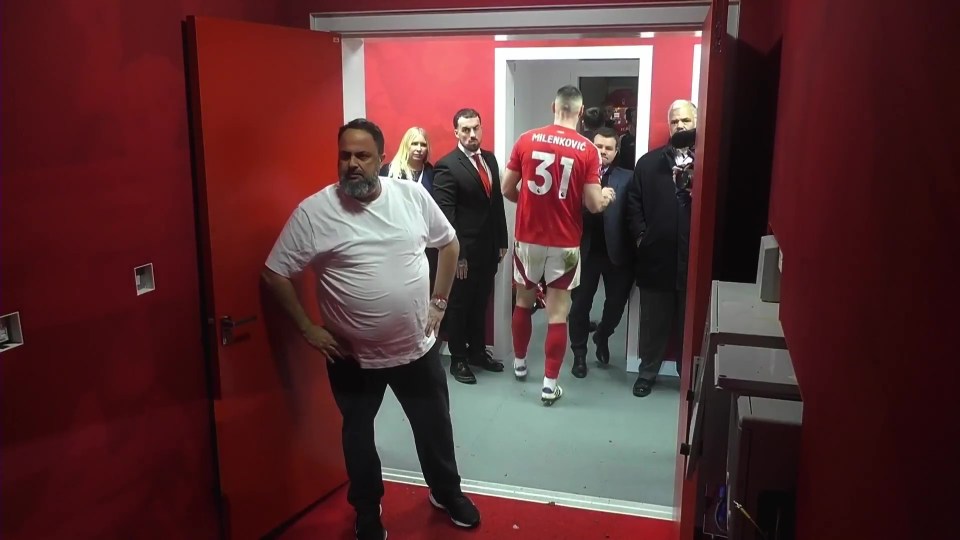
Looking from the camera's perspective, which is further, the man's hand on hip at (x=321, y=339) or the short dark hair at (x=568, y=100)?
the short dark hair at (x=568, y=100)

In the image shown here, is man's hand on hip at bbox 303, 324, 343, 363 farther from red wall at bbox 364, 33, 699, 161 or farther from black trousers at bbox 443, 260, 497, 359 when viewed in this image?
red wall at bbox 364, 33, 699, 161

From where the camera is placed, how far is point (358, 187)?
2.43 m

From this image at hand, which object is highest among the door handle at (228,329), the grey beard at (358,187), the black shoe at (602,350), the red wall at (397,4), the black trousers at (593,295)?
the red wall at (397,4)

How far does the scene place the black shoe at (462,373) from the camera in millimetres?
4297

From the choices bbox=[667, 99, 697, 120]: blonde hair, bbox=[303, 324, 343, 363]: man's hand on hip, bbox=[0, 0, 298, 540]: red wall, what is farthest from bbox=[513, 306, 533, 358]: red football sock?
bbox=[0, 0, 298, 540]: red wall

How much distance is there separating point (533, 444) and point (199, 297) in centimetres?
175

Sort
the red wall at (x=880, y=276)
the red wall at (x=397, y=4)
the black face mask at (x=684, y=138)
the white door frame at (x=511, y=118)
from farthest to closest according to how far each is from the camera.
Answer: the white door frame at (x=511, y=118) < the black face mask at (x=684, y=138) < the red wall at (x=397, y=4) < the red wall at (x=880, y=276)

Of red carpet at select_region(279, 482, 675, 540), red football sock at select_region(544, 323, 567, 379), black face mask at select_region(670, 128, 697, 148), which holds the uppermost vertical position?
black face mask at select_region(670, 128, 697, 148)

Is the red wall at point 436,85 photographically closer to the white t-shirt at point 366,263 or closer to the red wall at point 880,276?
the white t-shirt at point 366,263

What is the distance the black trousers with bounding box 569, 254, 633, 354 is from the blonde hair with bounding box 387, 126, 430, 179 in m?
1.13

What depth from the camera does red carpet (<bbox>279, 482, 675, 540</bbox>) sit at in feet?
9.04

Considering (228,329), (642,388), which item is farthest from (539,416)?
(228,329)

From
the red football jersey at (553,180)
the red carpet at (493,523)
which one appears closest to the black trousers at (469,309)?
the red football jersey at (553,180)

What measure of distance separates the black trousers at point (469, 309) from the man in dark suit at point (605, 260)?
532 millimetres
